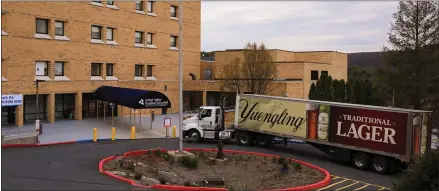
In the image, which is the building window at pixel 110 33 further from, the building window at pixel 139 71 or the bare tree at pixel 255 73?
the bare tree at pixel 255 73

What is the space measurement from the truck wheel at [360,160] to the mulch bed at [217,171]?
10.1 feet

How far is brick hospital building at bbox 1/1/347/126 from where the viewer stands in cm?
3550

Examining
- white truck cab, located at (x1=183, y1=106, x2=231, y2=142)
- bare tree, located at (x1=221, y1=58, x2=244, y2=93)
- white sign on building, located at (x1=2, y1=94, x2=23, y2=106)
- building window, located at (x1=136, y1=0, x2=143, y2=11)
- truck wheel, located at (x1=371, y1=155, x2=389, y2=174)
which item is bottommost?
truck wheel, located at (x1=371, y1=155, x2=389, y2=174)

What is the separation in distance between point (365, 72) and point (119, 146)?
81.8 metres

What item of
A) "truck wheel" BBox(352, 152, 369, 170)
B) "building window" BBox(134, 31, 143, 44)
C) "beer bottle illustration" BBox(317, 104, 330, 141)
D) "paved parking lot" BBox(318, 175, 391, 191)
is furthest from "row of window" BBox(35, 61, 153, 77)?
"paved parking lot" BBox(318, 175, 391, 191)

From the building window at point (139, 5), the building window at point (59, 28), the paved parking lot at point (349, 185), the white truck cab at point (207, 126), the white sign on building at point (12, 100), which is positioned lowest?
the paved parking lot at point (349, 185)

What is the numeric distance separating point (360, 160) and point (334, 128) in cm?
222

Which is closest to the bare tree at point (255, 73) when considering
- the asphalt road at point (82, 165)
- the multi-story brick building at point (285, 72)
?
the multi-story brick building at point (285, 72)

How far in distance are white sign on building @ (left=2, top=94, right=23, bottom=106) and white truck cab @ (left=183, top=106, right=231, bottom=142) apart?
12.9 meters

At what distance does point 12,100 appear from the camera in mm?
33438

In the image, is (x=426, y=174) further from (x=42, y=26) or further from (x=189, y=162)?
(x=42, y=26)

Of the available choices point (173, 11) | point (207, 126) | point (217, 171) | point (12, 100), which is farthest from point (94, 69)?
point (217, 171)

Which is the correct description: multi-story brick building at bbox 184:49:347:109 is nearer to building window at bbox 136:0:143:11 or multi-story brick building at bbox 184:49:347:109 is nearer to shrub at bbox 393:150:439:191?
building window at bbox 136:0:143:11

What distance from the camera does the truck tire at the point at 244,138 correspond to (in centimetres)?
3052
